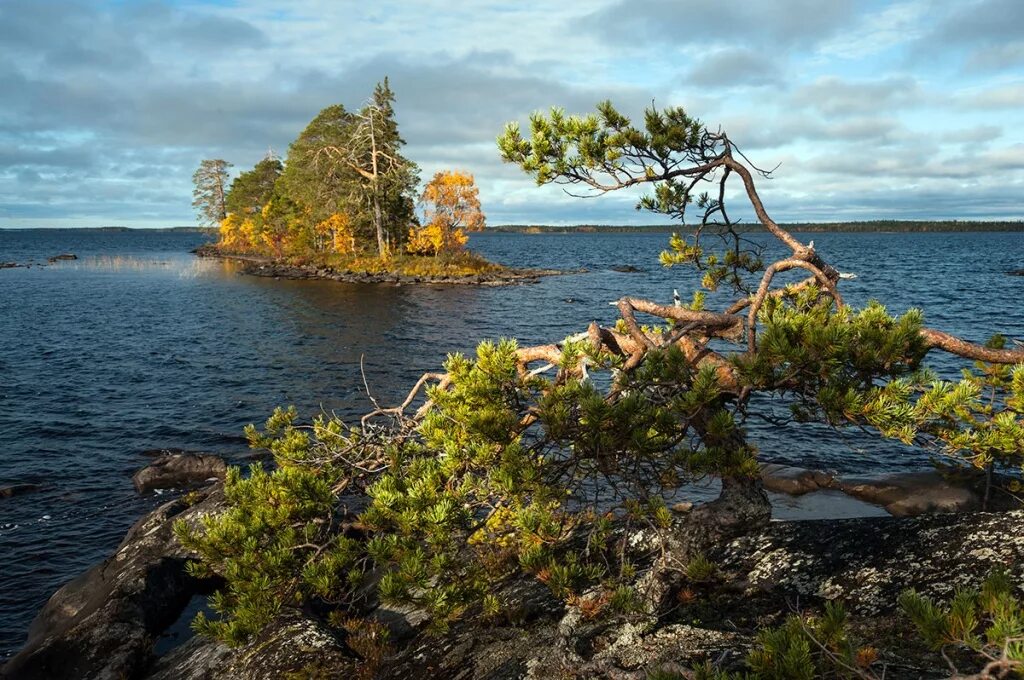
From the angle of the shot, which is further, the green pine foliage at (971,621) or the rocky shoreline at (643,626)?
the rocky shoreline at (643,626)

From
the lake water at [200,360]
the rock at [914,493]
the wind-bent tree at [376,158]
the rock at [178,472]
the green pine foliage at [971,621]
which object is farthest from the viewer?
the wind-bent tree at [376,158]

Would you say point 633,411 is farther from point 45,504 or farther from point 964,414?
point 45,504

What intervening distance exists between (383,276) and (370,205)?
27.4ft

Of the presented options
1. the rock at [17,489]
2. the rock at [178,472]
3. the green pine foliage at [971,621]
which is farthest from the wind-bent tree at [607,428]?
the rock at [17,489]

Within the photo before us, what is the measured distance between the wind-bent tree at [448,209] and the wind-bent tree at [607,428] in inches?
2387

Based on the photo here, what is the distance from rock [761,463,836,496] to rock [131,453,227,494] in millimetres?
14910

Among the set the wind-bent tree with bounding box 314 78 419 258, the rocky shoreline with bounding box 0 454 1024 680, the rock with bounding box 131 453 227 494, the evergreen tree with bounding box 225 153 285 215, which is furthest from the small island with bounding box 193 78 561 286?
the rocky shoreline with bounding box 0 454 1024 680

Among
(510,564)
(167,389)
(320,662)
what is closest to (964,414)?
(510,564)

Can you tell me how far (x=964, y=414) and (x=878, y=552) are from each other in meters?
3.43

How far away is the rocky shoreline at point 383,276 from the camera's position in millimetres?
64312

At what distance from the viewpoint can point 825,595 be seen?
7.45m

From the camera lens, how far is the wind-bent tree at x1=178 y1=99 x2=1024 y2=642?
198 inches

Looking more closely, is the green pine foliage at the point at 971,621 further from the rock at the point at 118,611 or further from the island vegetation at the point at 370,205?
the island vegetation at the point at 370,205

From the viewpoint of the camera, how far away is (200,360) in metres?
32.9
